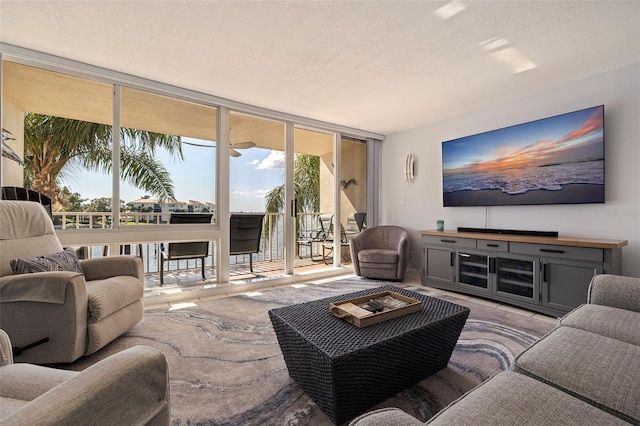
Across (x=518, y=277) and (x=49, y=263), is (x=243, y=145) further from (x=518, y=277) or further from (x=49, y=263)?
(x=518, y=277)

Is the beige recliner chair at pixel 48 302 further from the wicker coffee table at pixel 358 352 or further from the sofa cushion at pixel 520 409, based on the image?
the sofa cushion at pixel 520 409

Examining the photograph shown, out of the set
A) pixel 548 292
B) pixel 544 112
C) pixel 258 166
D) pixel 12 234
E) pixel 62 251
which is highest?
pixel 544 112

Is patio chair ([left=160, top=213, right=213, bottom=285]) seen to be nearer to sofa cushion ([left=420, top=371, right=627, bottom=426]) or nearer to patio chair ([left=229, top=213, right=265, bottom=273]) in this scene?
patio chair ([left=229, top=213, right=265, bottom=273])

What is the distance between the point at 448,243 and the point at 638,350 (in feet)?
8.52

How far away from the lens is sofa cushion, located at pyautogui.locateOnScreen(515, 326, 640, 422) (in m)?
0.92

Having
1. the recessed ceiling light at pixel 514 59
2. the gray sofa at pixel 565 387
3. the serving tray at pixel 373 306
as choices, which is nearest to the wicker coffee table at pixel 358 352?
the serving tray at pixel 373 306

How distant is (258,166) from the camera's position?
4.45 metres

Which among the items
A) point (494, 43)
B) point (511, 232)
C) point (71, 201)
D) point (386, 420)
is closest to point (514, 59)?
point (494, 43)

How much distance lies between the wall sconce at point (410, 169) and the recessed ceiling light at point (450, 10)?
9.17 feet

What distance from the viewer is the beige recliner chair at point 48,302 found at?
1.75 meters

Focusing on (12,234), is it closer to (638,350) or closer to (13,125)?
(13,125)

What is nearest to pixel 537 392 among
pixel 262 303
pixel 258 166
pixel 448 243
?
pixel 262 303

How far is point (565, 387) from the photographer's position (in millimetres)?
1002

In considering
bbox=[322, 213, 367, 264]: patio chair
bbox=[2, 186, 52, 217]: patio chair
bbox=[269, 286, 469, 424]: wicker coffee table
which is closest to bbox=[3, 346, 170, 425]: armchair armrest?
bbox=[269, 286, 469, 424]: wicker coffee table
